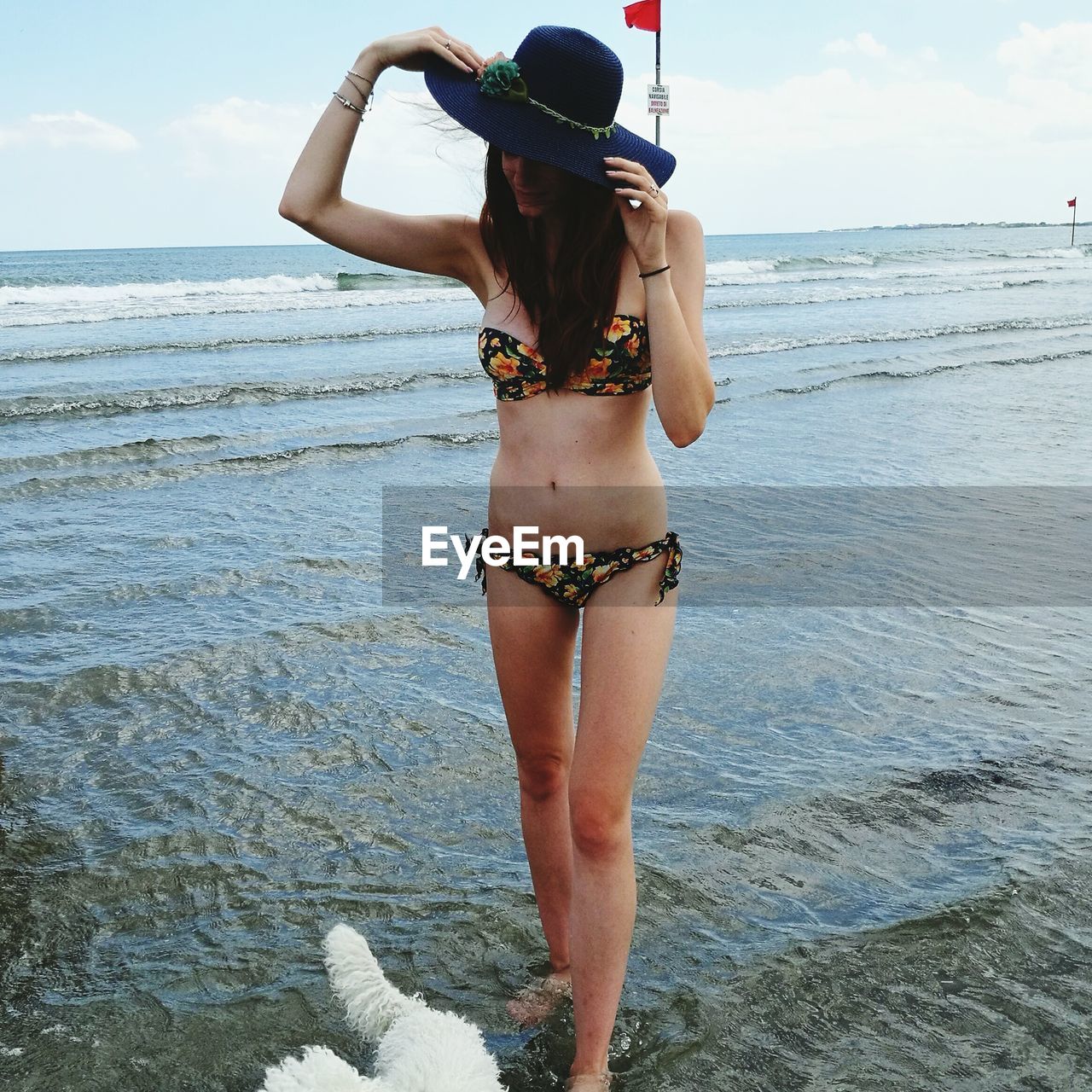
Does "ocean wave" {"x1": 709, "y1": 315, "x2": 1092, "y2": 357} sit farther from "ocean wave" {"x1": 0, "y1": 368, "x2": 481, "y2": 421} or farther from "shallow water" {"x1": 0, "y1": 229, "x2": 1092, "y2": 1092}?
"shallow water" {"x1": 0, "y1": 229, "x2": 1092, "y2": 1092}

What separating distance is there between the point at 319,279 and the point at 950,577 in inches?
1275

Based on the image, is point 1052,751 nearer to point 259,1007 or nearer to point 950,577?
point 950,577

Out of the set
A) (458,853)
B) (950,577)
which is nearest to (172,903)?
(458,853)

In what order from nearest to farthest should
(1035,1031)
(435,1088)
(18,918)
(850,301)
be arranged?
(435,1088) < (1035,1031) < (18,918) < (850,301)

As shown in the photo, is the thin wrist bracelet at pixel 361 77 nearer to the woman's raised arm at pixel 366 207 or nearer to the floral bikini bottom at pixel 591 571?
the woman's raised arm at pixel 366 207

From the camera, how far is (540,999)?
3098 mm

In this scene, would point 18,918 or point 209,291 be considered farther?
point 209,291

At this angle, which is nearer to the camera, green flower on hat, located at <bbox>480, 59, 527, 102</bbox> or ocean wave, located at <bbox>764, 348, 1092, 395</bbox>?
green flower on hat, located at <bbox>480, 59, 527, 102</bbox>

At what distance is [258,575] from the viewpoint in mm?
7027

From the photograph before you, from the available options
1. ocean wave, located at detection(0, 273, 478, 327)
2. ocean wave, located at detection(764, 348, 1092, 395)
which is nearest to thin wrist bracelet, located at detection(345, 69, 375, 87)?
ocean wave, located at detection(764, 348, 1092, 395)

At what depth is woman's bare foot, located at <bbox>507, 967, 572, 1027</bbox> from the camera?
120 inches

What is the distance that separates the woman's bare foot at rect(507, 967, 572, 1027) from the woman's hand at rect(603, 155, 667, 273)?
6.44ft

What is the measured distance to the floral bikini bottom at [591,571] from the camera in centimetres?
267

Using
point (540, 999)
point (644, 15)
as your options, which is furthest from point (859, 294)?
point (540, 999)
